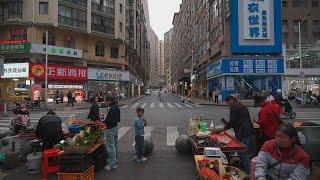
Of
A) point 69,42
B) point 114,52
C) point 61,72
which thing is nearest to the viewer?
point 61,72

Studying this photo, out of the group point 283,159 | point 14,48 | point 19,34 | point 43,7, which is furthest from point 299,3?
point 283,159

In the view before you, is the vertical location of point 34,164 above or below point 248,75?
below

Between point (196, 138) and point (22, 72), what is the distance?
39.0 m

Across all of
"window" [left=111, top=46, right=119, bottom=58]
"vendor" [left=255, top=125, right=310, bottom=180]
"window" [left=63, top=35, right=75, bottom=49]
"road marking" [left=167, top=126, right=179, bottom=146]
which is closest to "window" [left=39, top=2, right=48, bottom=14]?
"window" [left=63, top=35, right=75, bottom=49]

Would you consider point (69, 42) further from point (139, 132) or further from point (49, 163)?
point (49, 163)

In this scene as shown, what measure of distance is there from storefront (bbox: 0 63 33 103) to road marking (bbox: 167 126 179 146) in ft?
98.2

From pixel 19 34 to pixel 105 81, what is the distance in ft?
48.9

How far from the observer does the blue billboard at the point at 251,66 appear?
161 feet

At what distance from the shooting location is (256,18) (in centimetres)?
4841

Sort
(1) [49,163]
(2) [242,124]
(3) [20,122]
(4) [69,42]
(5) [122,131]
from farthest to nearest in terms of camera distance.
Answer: (4) [69,42] < (5) [122,131] < (3) [20,122] < (1) [49,163] < (2) [242,124]

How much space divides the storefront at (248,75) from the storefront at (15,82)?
22.7m

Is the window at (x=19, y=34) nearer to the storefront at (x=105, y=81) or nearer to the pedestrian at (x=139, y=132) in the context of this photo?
the storefront at (x=105, y=81)

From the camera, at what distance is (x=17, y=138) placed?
11.4 meters

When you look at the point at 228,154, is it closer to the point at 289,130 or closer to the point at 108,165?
the point at 108,165
